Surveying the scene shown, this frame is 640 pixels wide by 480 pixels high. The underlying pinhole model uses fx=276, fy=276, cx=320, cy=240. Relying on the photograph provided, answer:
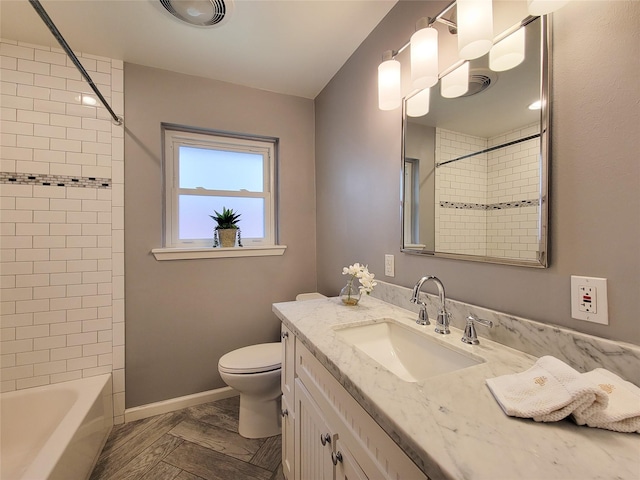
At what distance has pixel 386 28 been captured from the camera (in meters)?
1.51

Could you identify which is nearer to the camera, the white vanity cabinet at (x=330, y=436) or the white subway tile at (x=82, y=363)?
the white vanity cabinet at (x=330, y=436)

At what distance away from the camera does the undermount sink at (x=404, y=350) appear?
938 mm

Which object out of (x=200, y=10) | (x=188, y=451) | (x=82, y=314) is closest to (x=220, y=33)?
(x=200, y=10)

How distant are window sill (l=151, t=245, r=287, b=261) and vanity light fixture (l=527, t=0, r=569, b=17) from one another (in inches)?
75.3

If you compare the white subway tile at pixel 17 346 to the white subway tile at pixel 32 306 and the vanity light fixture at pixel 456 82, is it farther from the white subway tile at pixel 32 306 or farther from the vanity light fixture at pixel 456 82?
the vanity light fixture at pixel 456 82

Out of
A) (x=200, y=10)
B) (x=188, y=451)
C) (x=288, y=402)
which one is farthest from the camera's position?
(x=188, y=451)

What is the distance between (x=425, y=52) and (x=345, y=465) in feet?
4.74

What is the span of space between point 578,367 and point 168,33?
2.39 metres

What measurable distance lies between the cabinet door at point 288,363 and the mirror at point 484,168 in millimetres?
710

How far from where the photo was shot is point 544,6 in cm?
76

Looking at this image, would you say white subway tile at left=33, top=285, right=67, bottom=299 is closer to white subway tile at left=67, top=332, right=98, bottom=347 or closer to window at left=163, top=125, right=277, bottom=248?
white subway tile at left=67, top=332, right=98, bottom=347

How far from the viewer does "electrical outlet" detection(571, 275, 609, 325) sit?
70 centimetres

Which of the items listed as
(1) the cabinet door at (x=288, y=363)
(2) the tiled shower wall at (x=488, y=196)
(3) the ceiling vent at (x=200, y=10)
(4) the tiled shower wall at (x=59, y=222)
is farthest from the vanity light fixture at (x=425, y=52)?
(4) the tiled shower wall at (x=59, y=222)

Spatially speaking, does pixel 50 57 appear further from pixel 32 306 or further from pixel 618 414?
pixel 618 414
